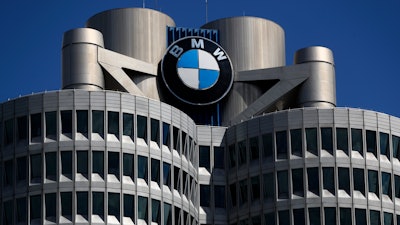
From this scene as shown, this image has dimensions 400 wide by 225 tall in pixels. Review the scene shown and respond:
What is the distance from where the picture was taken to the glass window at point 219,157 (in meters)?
170

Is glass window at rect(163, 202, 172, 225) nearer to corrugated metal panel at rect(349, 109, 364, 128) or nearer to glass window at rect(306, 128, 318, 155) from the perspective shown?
glass window at rect(306, 128, 318, 155)

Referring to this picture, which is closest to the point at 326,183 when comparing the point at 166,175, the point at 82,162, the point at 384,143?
the point at 384,143

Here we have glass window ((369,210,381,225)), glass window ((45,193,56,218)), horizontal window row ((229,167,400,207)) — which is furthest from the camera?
horizontal window row ((229,167,400,207))

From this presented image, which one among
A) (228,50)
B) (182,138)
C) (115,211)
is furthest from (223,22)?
(115,211)

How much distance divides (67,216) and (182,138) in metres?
15.2

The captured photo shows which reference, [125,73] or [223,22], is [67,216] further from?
[223,22]

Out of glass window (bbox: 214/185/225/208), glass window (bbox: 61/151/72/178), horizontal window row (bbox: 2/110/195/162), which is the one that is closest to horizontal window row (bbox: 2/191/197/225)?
glass window (bbox: 61/151/72/178)

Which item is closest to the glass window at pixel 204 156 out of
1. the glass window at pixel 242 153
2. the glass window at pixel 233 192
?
the glass window at pixel 233 192

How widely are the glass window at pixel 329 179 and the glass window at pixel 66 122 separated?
79.8 feet

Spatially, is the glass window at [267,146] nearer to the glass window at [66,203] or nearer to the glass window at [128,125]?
the glass window at [128,125]

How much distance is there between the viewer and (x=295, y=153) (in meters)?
165

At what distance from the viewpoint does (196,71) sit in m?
174

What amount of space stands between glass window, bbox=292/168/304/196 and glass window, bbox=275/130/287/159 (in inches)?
85.6

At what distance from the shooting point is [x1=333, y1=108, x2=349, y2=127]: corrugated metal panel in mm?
165500
